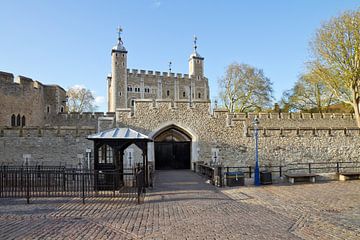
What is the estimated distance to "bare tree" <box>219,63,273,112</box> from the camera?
3422cm

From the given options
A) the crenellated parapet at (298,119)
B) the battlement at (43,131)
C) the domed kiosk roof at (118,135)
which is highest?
the crenellated parapet at (298,119)

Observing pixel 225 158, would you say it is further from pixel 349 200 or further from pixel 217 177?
pixel 349 200

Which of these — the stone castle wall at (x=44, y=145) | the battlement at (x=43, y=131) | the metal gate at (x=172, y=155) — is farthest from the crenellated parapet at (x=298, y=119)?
the stone castle wall at (x=44, y=145)

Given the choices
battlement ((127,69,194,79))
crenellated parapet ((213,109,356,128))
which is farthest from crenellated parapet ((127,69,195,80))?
crenellated parapet ((213,109,356,128))

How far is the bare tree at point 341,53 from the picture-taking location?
2080 cm

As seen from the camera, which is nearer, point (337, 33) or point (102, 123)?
point (102, 123)

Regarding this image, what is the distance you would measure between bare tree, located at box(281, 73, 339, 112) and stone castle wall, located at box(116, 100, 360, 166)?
1328 centimetres

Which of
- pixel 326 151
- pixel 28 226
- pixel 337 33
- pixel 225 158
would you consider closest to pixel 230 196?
pixel 28 226

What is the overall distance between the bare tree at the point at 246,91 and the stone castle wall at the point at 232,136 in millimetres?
15943

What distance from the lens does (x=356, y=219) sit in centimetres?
644

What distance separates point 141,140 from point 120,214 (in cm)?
413

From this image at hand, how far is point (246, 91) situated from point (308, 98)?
7.33m

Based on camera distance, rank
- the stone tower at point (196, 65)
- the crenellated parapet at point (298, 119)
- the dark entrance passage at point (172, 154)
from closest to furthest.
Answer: the dark entrance passage at point (172, 154) → the crenellated parapet at point (298, 119) → the stone tower at point (196, 65)

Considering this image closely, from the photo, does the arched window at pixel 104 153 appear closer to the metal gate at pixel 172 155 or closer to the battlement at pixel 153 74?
the metal gate at pixel 172 155
